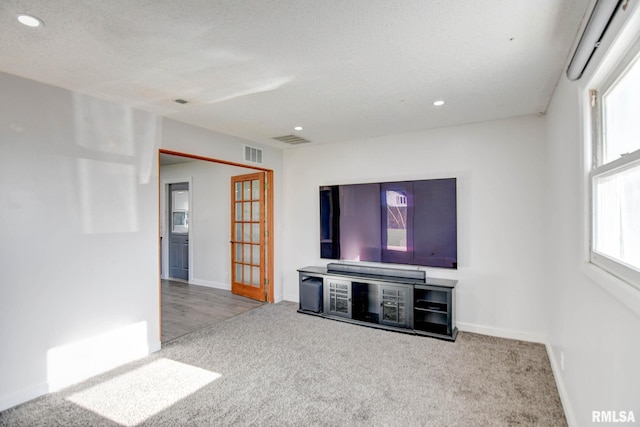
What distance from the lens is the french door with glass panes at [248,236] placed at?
513 cm

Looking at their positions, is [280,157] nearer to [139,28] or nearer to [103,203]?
[103,203]

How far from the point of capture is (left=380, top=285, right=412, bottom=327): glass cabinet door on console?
368 cm

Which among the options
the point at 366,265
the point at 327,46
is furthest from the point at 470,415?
the point at 327,46

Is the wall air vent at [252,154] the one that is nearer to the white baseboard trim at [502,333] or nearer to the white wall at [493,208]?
the white wall at [493,208]

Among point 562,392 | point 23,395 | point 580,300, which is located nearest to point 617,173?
point 580,300

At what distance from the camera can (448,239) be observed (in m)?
3.76

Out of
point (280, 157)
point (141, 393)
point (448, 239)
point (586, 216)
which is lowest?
point (141, 393)

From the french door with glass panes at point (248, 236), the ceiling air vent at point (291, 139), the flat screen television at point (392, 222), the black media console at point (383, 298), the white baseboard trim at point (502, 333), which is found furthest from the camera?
the french door with glass panes at point (248, 236)

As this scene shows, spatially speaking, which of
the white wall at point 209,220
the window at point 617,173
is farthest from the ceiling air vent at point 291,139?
the window at point 617,173

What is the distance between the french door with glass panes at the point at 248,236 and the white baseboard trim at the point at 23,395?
9.40 feet

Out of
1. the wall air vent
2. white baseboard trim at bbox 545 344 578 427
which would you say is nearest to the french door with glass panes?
the wall air vent

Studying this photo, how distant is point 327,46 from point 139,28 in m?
Result: 1.10

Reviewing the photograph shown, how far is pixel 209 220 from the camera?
6.18m

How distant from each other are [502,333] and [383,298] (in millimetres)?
1347
